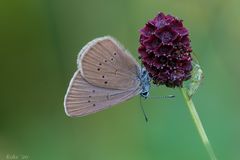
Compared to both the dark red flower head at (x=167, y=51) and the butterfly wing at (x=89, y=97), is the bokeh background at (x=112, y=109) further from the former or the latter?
the dark red flower head at (x=167, y=51)

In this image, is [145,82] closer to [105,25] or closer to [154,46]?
[154,46]

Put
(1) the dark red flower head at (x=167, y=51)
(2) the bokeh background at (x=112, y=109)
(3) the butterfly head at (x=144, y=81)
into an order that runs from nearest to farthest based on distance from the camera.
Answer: (1) the dark red flower head at (x=167, y=51)
(3) the butterfly head at (x=144, y=81)
(2) the bokeh background at (x=112, y=109)

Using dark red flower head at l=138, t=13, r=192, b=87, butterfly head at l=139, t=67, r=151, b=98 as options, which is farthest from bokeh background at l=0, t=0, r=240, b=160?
dark red flower head at l=138, t=13, r=192, b=87

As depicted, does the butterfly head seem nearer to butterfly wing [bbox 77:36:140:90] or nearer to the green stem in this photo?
butterfly wing [bbox 77:36:140:90]

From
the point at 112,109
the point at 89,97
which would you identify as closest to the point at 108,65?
the point at 89,97

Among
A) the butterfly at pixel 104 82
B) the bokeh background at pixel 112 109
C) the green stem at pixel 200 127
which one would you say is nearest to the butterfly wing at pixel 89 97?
the butterfly at pixel 104 82

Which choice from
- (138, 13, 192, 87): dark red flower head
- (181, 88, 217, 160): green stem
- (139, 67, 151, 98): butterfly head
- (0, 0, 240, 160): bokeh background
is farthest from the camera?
(0, 0, 240, 160): bokeh background

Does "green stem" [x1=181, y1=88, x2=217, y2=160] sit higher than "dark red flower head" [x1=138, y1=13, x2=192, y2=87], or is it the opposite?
"dark red flower head" [x1=138, y1=13, x2=192, y2=87]

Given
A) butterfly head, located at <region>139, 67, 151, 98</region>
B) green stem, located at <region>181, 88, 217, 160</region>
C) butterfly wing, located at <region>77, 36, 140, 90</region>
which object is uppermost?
butterfly wing, located at <region>77, 36, 140, 90</region>
